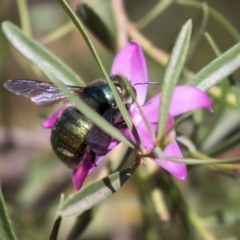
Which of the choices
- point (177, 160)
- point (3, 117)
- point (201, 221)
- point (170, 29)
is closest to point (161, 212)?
point (201, 221)

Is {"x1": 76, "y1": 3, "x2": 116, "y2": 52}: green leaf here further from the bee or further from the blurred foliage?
the bee

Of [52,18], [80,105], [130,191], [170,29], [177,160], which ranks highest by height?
[80,105]

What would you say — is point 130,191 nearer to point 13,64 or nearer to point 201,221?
point 13,64

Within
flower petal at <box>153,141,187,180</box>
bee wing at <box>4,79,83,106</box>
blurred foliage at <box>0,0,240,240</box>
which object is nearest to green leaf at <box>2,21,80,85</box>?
bee wing at <box>4,79,83,106</box>

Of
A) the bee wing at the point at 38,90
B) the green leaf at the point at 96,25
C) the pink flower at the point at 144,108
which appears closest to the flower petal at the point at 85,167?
the pink flower at the point at 144,108

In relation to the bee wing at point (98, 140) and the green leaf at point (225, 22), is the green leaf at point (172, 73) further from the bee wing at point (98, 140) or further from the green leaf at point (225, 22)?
the green leaf at point (225, 22)

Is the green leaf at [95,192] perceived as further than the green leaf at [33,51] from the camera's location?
No
